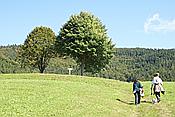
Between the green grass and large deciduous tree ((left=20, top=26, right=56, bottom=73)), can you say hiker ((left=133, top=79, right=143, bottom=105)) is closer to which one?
the green grass

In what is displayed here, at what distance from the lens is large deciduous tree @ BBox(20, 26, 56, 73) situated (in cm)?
8069

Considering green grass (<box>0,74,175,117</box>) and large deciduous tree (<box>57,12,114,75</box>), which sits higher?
large deciduous tree (<box>57,12,114,75</box>)

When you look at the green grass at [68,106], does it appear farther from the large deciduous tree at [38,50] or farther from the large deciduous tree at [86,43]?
the large deciduous tree at [38,50]

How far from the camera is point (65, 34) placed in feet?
240

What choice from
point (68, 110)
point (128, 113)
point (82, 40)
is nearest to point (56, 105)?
point (68, 110)

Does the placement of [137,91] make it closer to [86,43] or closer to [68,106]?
[68,106]

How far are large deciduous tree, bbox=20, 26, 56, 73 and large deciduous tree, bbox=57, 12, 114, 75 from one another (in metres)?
7.07

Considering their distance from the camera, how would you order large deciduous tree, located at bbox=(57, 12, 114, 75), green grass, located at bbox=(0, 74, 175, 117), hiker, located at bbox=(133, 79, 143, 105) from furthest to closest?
large deciduous tree, located at bbox=(57, 12, 114, 75) → hiker, located at bbox=(133, 79, 143, 105) → green grass, located at bbox=(0, 74, 175, 117)

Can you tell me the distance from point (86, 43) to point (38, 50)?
1422cm

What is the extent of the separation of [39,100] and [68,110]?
10.0 ft

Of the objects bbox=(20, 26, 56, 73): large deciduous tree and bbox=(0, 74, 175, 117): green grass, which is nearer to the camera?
bbox=(0, 74, 175, 117): green grass

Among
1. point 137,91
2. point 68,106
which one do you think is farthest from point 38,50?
point 68,106

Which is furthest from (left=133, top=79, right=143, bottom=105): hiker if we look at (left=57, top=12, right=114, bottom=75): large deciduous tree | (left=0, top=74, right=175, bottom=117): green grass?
(left=57, top=12, right=114, bottom=75): large deciduous tree

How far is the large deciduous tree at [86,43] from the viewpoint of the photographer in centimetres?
7025
